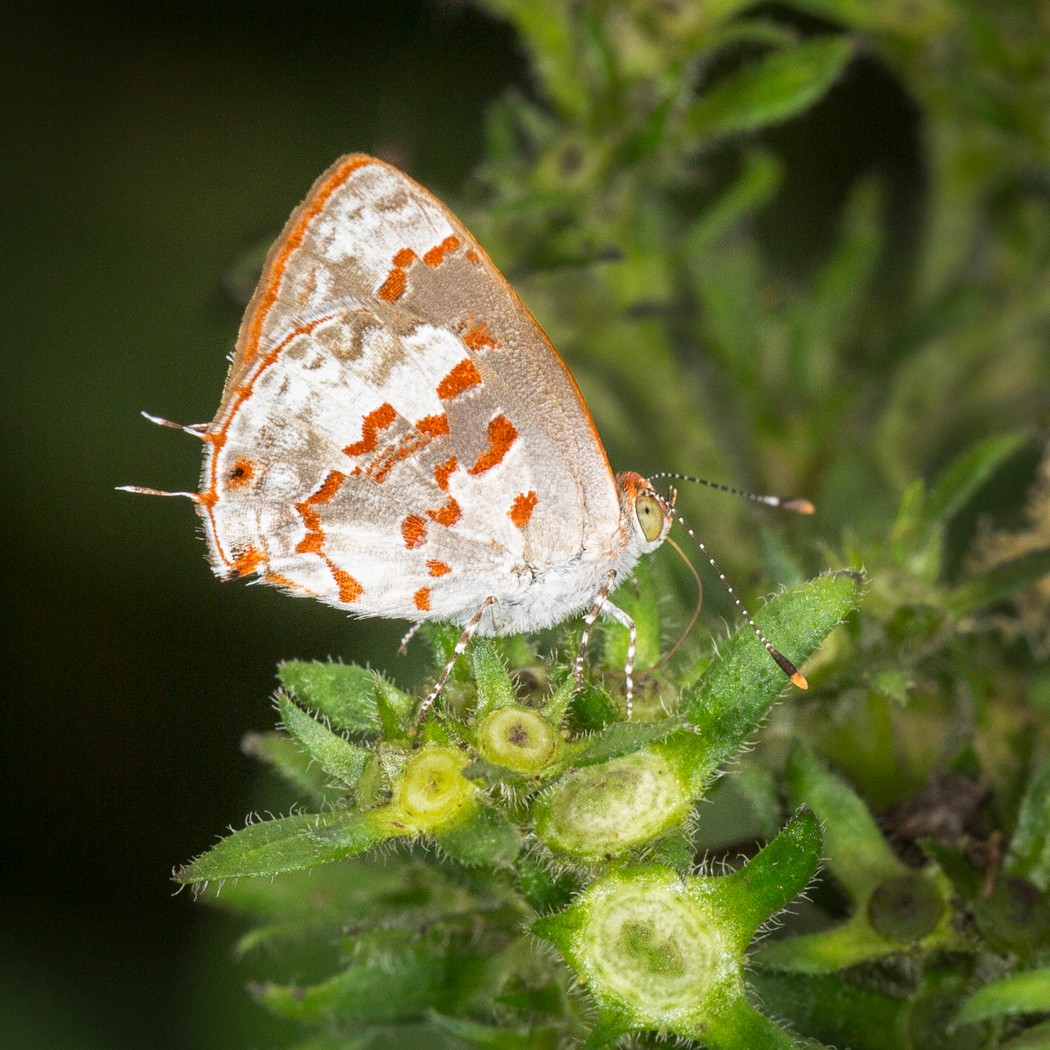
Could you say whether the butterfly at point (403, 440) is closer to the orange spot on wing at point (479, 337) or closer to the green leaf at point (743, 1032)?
the orange spot on wing at point (479, 337)

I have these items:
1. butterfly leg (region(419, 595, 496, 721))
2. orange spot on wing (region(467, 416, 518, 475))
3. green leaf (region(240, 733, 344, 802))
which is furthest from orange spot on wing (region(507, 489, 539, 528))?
green leaf (region(240, 733, 344, 802))

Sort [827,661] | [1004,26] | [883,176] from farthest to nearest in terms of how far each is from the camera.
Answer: [883,176] → [1004,26] → [827,661]

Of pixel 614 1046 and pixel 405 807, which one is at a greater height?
pixel 405 807

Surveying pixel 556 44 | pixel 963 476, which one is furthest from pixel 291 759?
pixel 556 44

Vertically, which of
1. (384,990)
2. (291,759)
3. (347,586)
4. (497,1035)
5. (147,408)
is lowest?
(384,990)

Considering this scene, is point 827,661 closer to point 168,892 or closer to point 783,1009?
point 783,1009

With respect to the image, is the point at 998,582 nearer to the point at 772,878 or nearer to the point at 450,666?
the point at 772,878

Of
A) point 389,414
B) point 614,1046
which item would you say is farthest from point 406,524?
point 614,1046
